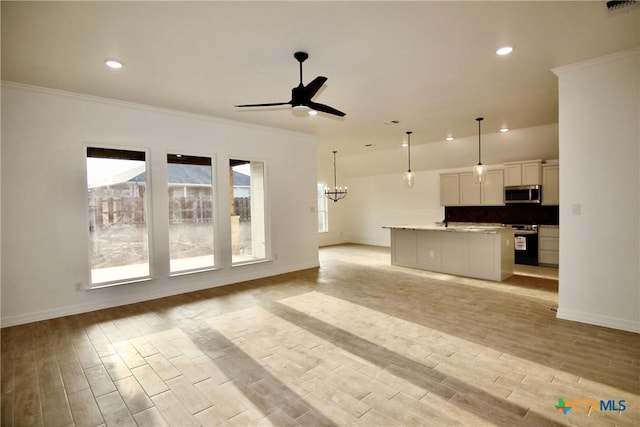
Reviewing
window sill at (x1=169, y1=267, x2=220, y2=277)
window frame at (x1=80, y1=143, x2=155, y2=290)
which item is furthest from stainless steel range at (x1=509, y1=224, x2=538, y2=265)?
window frame at (x1=80, y1=143, x2=155, y2=290)

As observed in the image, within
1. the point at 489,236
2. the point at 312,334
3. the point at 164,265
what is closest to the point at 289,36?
the point at 312,334

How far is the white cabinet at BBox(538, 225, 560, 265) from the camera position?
6.83 m

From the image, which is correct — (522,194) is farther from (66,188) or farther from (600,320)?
(66,188)

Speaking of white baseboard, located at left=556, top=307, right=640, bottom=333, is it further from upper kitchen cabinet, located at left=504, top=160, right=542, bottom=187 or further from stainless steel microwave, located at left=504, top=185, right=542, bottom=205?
upper kitchen cabinet, located at left=504, top=160, right=542, bottom=187

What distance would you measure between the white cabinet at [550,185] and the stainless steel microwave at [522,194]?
0.11 meters

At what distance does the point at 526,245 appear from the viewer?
7094 millimetres

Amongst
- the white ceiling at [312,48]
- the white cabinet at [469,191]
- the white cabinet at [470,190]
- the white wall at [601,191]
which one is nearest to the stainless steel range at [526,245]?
the white cabinet at [470,190]

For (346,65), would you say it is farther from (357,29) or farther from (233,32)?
(233,32)

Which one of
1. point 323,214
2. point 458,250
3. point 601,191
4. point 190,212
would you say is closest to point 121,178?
point 190,212

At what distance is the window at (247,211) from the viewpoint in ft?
19.3

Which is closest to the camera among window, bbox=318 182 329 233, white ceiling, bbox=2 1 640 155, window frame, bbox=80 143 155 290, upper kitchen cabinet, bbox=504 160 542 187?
white ceiling, bbox=2 1 640 155

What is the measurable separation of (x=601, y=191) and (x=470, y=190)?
479 centimetres

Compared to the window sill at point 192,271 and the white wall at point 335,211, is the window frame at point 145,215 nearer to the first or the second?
the window sill at point 192,271

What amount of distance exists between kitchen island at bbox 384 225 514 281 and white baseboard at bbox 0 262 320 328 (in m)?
2.19
